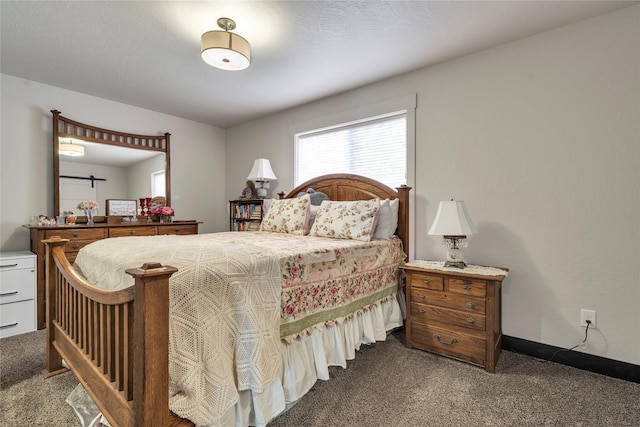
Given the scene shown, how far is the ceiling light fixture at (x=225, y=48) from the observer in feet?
6.59

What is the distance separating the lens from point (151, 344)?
97 cm

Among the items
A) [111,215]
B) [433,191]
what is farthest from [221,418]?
[111,215]

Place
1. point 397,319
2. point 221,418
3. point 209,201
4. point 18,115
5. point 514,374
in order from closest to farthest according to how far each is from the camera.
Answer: point 221,418 → point 514,374 → point 397,319 → point 18,115 → point 209,201

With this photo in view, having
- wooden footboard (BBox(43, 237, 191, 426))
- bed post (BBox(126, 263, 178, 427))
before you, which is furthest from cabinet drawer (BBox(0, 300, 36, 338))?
bed post (BBox(126, 263, 178, 427))

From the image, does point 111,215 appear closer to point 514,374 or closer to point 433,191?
point 433,191

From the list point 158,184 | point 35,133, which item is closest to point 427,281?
point 158,184

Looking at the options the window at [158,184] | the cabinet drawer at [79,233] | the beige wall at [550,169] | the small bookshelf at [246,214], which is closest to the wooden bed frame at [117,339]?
the cabinet drawer at [79,233]

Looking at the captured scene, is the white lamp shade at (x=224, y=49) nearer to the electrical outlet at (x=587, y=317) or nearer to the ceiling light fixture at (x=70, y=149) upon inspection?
the ceiling light fixture at (x=70, y=149)

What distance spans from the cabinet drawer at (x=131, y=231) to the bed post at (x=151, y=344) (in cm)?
276

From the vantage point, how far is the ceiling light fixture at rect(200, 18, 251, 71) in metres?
2.01

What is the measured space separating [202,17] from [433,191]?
2.27 metres

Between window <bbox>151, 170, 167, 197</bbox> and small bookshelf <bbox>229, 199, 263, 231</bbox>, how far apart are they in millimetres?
935

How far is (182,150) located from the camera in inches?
171

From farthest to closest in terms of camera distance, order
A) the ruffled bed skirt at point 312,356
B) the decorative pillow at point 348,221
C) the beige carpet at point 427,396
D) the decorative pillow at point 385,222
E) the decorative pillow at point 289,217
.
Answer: the decorative pillow at point 289,217
the decorative pillow at point 385,222
the decorative pillow at point 348,221
the beige carpet at point 427,396
the ruffled bed skirt at point 312,356
